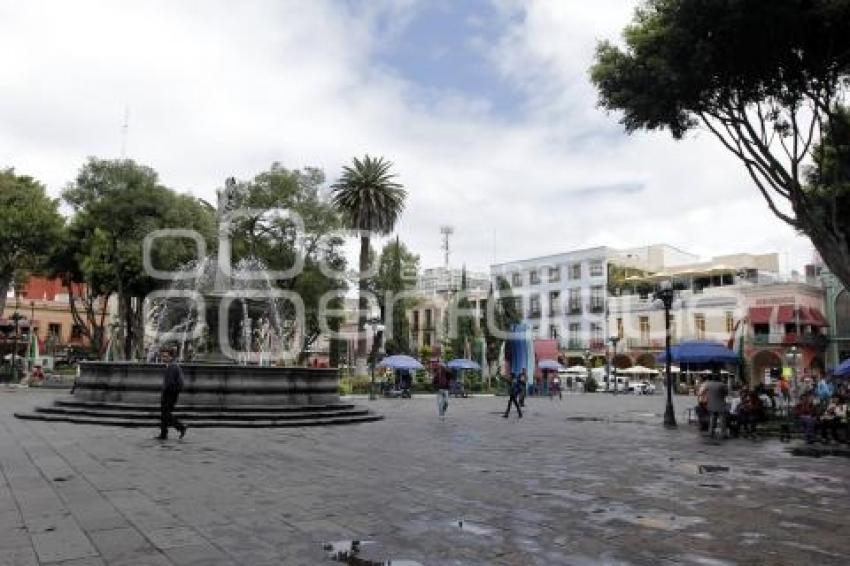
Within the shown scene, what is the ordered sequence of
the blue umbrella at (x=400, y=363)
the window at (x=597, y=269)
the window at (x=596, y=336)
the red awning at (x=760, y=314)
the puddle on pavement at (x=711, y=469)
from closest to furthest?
1. the puddle on pavement at (x=711, y=469)
2. the blue umbrella at (x=400, y=363)
3. the red awning at (x=760, y=314)
4. the window at (x=596, y=336)
5. the window at (x=597, y=269)

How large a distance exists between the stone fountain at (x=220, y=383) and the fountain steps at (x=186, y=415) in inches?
0.9

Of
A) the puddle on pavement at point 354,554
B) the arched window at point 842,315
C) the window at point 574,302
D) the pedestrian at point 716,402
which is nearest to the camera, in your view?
the puddle on pavement at point 354,554

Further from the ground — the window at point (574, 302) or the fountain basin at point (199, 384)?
the window at point (574, 302)

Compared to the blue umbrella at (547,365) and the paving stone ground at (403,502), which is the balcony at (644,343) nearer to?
the blue umbrella at (547,365)

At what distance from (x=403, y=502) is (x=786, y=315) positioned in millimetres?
47876

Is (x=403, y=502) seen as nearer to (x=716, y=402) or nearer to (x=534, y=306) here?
(x=716, y=402)

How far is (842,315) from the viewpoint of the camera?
4781cm

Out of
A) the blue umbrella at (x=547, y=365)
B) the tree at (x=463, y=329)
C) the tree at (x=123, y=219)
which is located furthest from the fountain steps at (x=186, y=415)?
the tree at (x=463, y=329)

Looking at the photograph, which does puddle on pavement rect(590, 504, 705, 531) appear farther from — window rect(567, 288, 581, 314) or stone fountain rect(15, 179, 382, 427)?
window rect(567, 288, 581, 314)

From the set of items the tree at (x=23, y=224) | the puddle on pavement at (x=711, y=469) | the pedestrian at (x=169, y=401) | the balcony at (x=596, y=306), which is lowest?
the puddle on pavement at (x=711, y=469)

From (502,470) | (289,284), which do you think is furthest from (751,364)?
(502,470)

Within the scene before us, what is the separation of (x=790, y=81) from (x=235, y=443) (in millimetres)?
14996

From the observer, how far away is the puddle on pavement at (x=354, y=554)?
17.1 ft

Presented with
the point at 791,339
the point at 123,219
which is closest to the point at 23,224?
the point at 123,219
